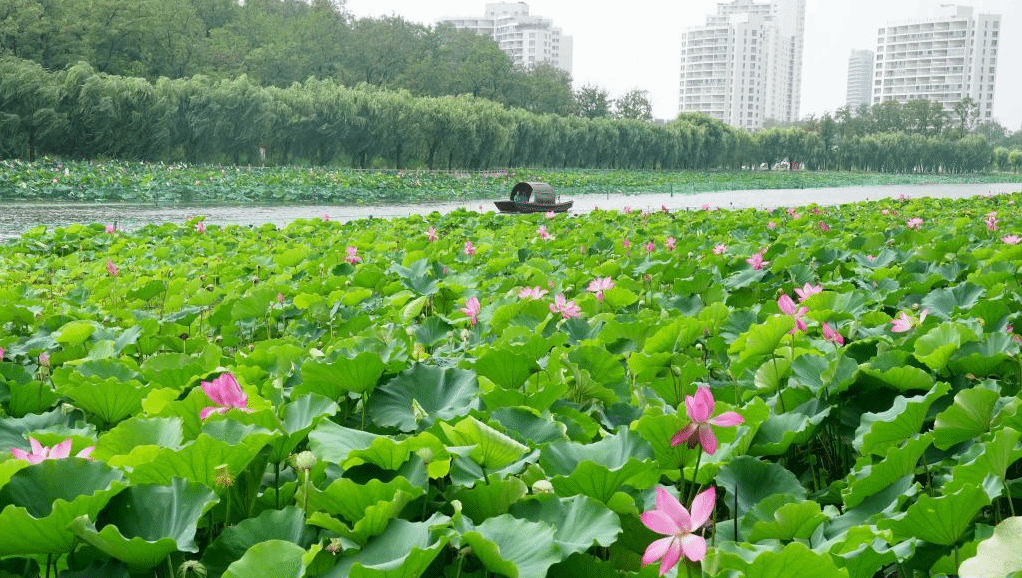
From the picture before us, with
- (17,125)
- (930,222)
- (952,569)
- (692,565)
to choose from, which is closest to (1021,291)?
(952,569)

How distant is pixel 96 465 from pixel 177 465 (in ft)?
0.27

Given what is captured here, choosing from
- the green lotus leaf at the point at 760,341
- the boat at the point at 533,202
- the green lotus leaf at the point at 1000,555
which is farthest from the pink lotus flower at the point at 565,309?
the boat at the point at 533,202

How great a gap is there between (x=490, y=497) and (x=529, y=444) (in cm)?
19

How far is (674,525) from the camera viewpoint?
2.46 feet

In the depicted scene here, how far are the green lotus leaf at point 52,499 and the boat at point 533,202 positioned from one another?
1272 centimetres

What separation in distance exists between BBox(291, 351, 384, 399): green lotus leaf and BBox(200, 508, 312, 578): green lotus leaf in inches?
16.8

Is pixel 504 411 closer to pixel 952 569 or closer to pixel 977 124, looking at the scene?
pixel 952 569

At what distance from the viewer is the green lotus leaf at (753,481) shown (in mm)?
1252

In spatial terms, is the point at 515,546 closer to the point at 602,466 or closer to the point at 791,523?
the point at 602,466

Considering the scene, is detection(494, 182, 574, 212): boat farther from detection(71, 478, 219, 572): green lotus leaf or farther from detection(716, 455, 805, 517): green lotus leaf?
detection(71, 478, 219, 572): green lotus leaf

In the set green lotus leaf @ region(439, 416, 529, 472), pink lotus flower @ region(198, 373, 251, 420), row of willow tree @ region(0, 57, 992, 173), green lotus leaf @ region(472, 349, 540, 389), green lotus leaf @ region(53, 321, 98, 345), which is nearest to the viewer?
green lotus leaf @ region(439, 416, 529, 472)

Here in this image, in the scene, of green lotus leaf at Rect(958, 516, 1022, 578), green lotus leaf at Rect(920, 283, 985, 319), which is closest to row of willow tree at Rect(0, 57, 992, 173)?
green lotus leaf at Rect(920, 283, 985, 319)

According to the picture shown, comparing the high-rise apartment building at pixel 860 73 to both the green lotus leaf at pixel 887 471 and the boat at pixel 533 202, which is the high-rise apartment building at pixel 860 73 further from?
the green lotus leaf at pixel 887 471

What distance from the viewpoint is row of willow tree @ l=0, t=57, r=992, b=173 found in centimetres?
2289
